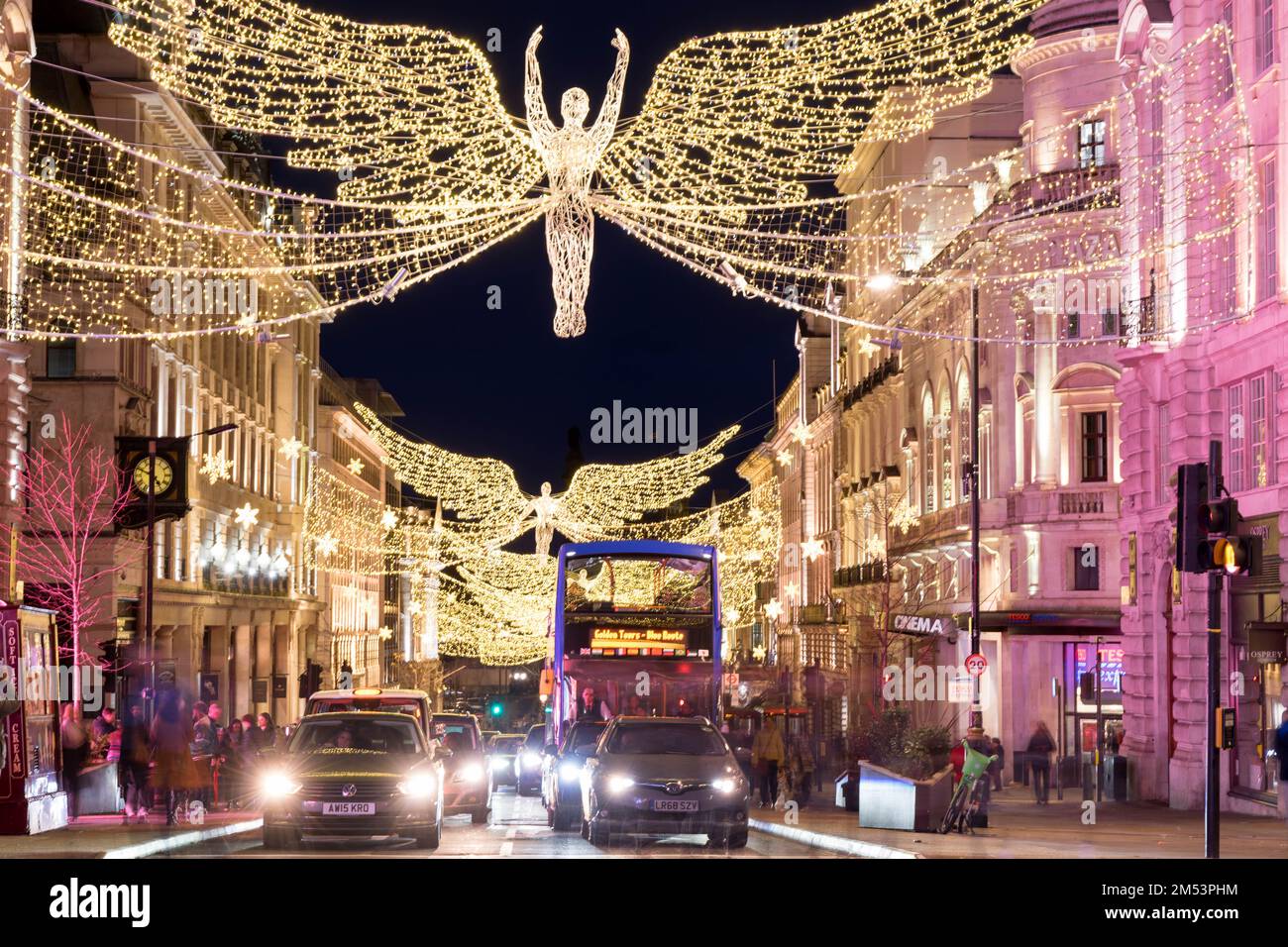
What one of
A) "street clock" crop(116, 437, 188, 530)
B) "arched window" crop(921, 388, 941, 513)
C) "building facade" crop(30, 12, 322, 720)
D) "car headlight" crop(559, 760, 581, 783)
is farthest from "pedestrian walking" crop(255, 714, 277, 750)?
"arched window" crop(921, 388, 941, 513)

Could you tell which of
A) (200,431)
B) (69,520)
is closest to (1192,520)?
(69,520)

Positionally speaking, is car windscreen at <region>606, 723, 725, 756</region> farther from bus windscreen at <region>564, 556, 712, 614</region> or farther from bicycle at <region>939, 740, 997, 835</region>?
bus windscreen at <region>564, 556, 712, 614</region>

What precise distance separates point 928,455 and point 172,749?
35.4 m

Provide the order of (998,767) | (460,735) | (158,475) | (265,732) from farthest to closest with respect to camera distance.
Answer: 1. (158,475)
2. (998,767)
3. (265,732)
4. (460,735)

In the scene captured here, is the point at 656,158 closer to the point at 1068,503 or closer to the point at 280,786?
the point at 280,786

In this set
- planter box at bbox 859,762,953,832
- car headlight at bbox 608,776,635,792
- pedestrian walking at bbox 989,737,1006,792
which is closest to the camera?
car headlight at bbox 608,776,635,792

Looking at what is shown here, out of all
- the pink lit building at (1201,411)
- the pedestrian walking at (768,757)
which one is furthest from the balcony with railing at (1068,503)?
the pedestrian walking at (768,757)

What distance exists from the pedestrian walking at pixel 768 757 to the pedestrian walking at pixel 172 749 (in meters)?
10.6

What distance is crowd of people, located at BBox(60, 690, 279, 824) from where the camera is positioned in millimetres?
26625

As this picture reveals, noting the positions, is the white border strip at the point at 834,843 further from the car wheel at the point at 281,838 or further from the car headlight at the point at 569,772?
the car wheel at the point at 281,838

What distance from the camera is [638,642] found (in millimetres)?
34750

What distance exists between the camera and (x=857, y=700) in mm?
63875

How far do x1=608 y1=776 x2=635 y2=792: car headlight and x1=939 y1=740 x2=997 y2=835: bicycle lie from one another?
4.95m

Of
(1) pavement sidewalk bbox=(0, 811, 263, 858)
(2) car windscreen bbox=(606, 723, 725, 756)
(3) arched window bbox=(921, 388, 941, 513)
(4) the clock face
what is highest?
(3) arched window bbox=(921, 388, 941, 513)
